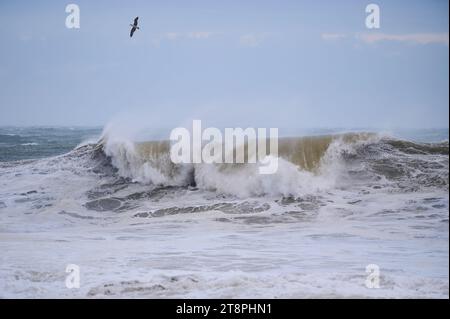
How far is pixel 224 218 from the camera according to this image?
7461mm

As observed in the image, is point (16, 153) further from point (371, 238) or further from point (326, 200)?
point (371, 238)

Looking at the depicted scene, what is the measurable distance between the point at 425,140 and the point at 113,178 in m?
4.17

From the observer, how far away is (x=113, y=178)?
29.2 ft

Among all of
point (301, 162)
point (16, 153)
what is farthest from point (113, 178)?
point (301, 162)
